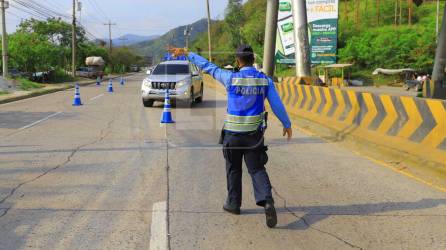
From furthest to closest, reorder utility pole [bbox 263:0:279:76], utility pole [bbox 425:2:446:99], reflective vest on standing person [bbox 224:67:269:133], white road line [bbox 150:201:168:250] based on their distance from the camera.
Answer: utility pole [bbox 425:2:446:99] → utility pole [bbox 263:0:279:76] → reflective vest on standing person [bbox 224:67:269:133] → white road line [bbox 150:201:168:250]

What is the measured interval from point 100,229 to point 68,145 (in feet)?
17.8

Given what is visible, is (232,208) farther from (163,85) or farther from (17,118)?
(163,85)

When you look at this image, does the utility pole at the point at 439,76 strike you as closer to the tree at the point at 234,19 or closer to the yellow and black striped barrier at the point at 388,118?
the yellow and black striped barrier at the point at 388,118

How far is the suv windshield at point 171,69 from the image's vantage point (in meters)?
19.5

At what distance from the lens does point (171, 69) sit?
19.7 metres

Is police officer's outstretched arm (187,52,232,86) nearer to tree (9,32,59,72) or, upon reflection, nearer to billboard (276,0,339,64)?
tree (9,32,59,72)

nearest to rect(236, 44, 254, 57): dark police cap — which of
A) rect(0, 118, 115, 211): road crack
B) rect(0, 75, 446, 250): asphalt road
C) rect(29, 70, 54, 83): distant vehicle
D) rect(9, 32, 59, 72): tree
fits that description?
rect(0, 75, 446, 250): asphalt road

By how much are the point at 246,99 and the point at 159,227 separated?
5.08 ft

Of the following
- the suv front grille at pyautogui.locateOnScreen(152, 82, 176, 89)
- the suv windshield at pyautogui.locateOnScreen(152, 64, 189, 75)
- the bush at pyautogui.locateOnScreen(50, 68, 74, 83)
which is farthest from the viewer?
the bush at pyautogui.locateOnScreen(50, 68, 74, 83)

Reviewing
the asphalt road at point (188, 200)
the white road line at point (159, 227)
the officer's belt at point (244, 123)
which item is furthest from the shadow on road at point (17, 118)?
the officer's belt at point (244, 123)

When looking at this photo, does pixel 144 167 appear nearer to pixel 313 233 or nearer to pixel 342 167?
pixel 342 167

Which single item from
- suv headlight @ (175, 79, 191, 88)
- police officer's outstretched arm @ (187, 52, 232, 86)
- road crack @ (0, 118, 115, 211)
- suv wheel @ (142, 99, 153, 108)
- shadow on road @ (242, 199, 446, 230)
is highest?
police officer's outstretched arm @ (187, 52, 232, 86)

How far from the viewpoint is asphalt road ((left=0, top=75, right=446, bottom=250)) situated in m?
4.81

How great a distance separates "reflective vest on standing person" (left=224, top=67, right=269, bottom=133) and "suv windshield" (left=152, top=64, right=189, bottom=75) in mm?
14353
